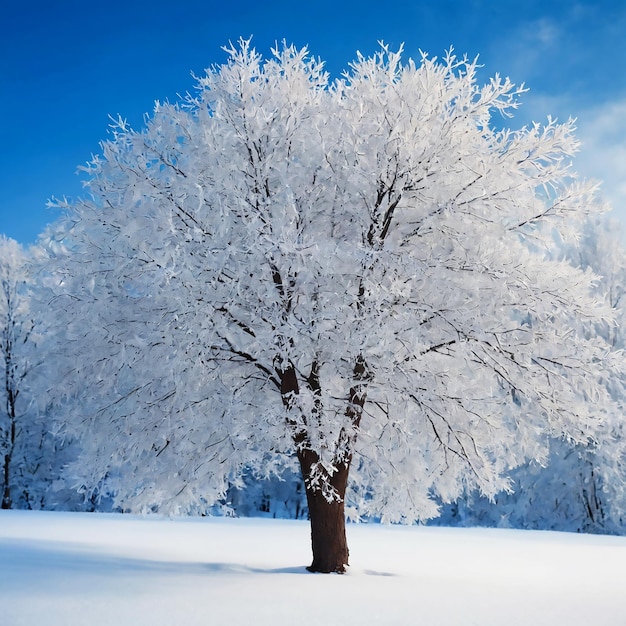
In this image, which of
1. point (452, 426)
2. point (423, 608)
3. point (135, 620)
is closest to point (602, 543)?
point (452, 426)

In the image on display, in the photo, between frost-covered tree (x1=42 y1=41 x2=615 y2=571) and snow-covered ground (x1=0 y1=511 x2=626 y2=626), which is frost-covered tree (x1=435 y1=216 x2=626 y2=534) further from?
frost-covered tree (x1=42 y1=41 x2=615 y2=571)

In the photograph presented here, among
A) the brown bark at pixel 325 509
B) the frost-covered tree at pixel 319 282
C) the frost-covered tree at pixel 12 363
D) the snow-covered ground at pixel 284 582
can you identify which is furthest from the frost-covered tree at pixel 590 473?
the frost-covered tree at pixel 12 363

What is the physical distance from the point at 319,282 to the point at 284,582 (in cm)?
414

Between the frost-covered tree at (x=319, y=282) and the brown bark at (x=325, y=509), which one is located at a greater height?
the frost-covered tree at (x=319, y=282)

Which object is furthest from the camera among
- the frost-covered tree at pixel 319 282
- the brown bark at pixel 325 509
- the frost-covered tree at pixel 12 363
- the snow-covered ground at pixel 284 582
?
the frost-covered tree at pixel 12 363

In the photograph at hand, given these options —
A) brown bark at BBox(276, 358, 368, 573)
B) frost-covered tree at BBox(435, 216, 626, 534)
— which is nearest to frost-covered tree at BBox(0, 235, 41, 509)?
frost-covered tree at BBox(435, 216, 626, 534)

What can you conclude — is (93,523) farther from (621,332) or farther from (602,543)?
(621,332)

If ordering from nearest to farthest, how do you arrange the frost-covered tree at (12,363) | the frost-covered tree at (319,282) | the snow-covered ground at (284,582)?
the snow-covered ground at (284,582) → the frost-covered tree at (319,282) → the frost-covered tree at (12,363)

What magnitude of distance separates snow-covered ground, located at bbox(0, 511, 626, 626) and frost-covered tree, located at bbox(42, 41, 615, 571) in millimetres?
1335

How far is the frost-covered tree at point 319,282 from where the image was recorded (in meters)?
9.04

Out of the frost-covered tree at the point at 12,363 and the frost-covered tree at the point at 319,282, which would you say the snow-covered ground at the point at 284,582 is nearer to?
the frost-covered tree at the point at 319,282

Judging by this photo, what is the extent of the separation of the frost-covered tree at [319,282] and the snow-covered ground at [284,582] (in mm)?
1335

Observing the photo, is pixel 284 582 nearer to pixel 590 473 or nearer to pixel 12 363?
pixel 590 473

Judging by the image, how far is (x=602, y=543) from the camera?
61.5 ft
